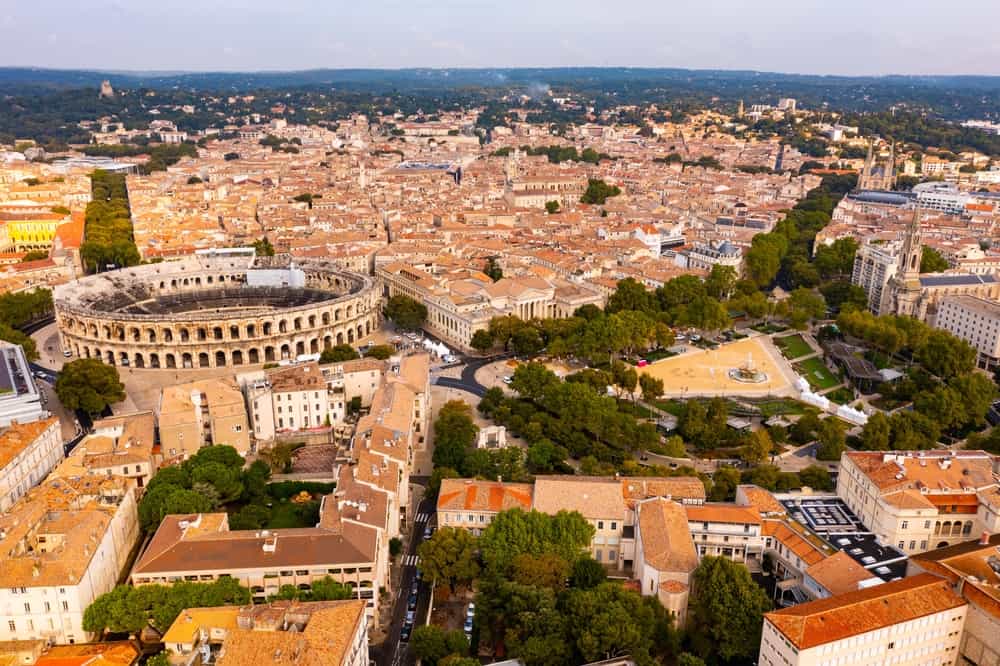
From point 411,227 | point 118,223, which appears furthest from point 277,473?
point 118,223

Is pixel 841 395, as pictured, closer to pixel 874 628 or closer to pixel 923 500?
pixel 923 500

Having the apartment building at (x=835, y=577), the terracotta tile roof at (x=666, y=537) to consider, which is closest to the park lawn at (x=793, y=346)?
the terracotta tile roof at (x=666, y=537)

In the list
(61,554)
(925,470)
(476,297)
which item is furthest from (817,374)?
(61,554)

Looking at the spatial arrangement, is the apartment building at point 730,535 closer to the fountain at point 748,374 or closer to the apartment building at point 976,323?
the fountain at point 748,374

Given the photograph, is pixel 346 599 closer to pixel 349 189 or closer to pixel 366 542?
pixel 366 542

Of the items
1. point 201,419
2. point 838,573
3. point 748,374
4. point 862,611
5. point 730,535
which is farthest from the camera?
point 748,374

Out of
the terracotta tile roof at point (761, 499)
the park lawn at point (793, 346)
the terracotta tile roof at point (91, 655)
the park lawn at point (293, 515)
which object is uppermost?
the terracotta tile roof at point (761, 499)
